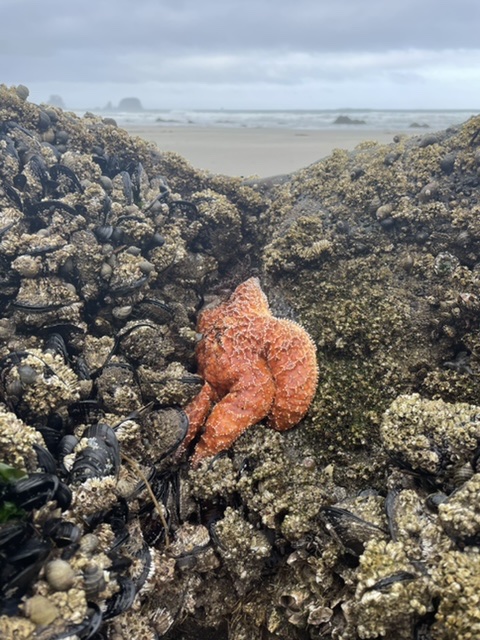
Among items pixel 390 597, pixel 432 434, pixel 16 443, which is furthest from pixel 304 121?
pixel 390 597

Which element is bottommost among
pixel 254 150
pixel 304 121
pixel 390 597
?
pixel 390 597

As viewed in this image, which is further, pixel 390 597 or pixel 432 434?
pixel 432 434

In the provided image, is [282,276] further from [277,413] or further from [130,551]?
[130,551]

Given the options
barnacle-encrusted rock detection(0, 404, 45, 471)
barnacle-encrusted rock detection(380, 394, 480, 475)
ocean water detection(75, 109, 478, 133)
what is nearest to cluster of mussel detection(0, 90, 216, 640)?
barnacle-encrusted rock detection(0, 404, 45, 471)

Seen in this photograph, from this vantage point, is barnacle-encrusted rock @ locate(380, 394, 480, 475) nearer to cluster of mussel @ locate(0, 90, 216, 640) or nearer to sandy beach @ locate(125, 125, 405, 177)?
cluster of mussel @ locate(0, 90, 216, 640)

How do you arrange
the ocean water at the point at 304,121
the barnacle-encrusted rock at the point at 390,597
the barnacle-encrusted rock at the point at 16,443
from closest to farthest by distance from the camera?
the barnacle-encrusted rock at the point at 390,597
the barnacle-encrusted rock at the point at 16,443
the ocean water at the point at 304,121

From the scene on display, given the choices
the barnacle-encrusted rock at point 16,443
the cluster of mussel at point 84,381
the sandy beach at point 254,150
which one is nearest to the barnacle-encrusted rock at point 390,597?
the cluster of mussel at point 84,381

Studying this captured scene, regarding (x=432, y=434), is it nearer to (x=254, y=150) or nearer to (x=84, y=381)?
(x=84, y=381)

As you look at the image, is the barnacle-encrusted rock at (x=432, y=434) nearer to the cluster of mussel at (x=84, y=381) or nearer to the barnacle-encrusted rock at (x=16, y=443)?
the cluster of mussel at (x=84, y=381)

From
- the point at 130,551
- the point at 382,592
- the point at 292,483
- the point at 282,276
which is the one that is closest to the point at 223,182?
the point at 282,276
